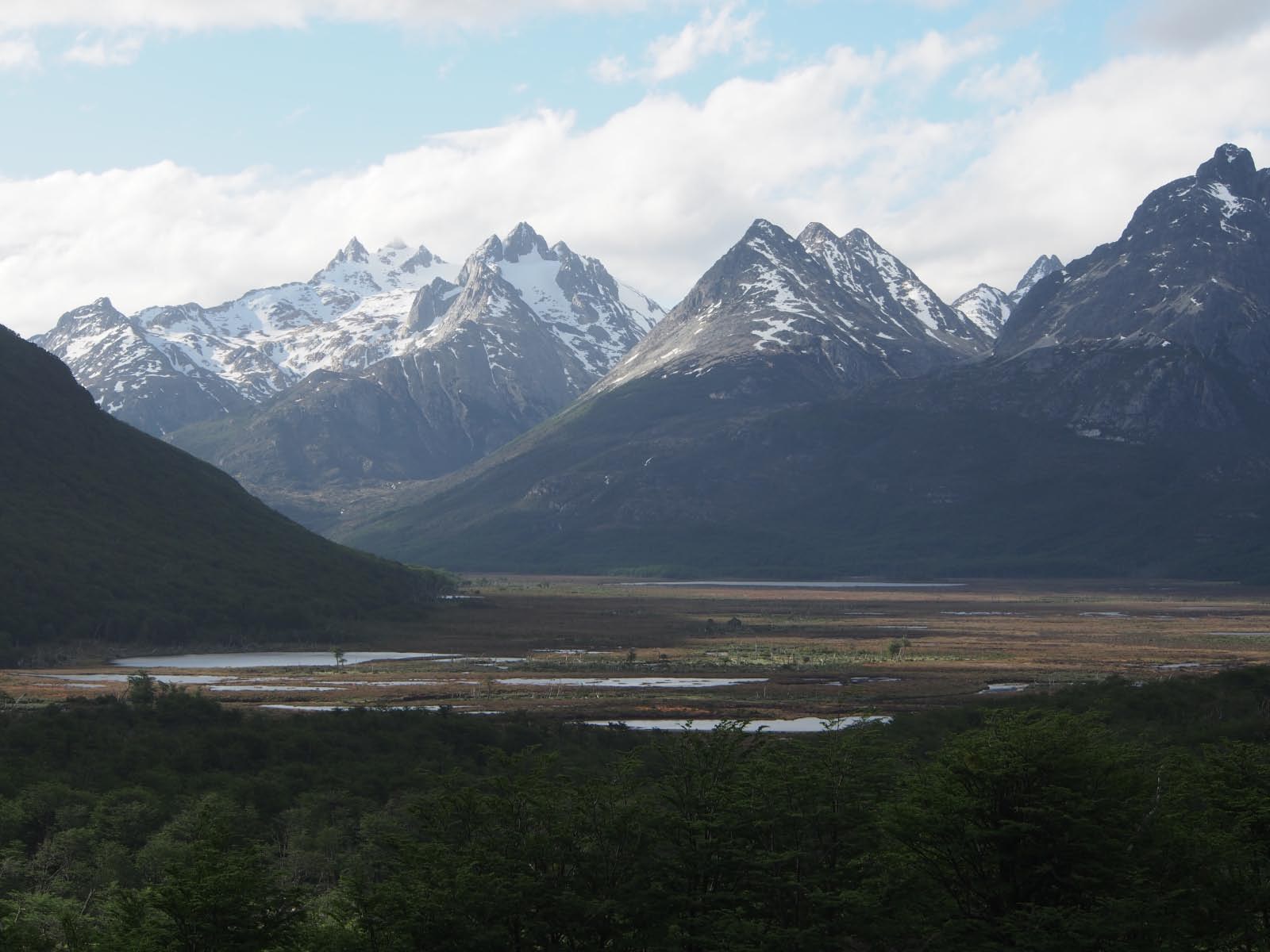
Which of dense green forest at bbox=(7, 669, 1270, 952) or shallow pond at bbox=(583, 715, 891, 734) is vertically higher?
dense green forest at bbox=(7, 669, 1270, 952)

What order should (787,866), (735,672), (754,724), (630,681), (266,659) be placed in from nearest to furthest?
(787,866)
(754,724)
(630,681)
(735,672)
(266,659)

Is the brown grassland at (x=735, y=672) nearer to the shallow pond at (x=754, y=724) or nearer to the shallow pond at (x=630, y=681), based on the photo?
the shallow pond at (x=630, y=681)

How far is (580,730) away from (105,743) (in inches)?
1202

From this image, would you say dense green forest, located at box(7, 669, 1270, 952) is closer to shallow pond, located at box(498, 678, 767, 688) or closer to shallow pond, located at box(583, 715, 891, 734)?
shallow pond, located at box(583, 715, 891, 734)

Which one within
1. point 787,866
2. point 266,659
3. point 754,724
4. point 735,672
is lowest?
point 754,724

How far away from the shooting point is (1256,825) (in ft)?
164

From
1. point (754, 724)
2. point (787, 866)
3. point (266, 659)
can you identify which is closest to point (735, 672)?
point (754, 724)

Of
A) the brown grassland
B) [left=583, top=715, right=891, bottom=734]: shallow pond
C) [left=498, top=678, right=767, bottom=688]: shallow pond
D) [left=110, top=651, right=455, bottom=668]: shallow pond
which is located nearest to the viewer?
[left=583, top=715, right=891, bottom=734]: shallow pond

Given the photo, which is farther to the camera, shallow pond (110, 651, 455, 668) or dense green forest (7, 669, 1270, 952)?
shallow pond (110, 651, 455, 668)

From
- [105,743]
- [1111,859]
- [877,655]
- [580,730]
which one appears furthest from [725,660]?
[1111,859]

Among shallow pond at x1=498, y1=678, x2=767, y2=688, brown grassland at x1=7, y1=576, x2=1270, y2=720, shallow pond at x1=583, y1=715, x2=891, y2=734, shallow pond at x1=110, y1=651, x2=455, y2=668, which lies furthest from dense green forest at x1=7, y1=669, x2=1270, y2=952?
shallow pond at x1=110, y1=651, x2=455, y2=668

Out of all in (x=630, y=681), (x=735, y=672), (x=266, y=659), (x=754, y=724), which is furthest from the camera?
(x=266, y=659)

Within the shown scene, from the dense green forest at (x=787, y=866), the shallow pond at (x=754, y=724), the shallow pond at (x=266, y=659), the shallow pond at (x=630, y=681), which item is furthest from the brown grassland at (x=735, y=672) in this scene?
the dense green forest at (x=787, y=866)

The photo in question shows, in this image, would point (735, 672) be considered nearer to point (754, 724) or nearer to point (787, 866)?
point (754, 724)
